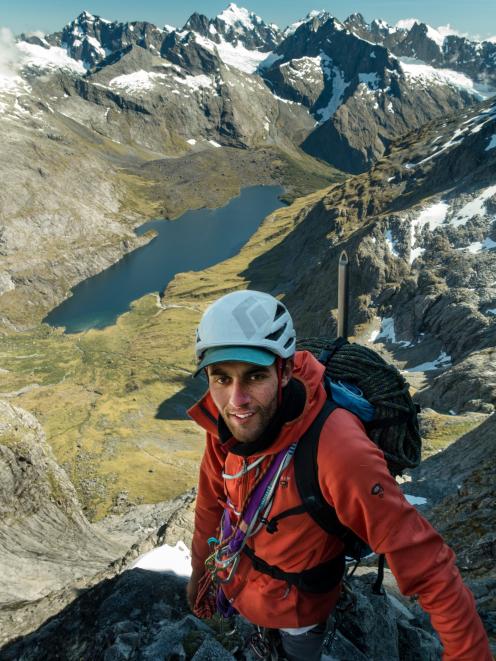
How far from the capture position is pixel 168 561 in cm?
977

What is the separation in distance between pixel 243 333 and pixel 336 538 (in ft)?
7.08

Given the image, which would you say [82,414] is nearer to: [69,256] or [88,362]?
[88,362]

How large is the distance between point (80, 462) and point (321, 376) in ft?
171

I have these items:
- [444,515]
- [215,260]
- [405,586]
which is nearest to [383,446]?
[405,586]

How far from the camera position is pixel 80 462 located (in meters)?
50.4

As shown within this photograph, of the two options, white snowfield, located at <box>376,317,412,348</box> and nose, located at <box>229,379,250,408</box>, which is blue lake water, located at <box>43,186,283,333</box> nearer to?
white snowfield, located at <box>376,317,412,348</box>

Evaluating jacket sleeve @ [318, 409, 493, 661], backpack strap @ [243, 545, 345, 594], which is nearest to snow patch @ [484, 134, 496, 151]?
backpack strap @ [243, 545, 345, 594]

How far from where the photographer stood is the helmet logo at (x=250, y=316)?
3935mm

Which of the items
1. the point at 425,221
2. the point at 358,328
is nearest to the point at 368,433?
the point at 358,328

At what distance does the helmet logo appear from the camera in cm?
393

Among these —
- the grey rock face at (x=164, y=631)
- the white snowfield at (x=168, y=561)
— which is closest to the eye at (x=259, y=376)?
the grey rock face at (x=164, y=631)

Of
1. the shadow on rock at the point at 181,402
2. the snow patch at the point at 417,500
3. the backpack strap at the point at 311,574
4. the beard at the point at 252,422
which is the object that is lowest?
the shadow on rock at the point at 181,402

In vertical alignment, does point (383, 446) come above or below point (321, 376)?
below

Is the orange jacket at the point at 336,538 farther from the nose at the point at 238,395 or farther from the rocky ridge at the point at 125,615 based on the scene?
the rocky ridge at the point at 125,615
